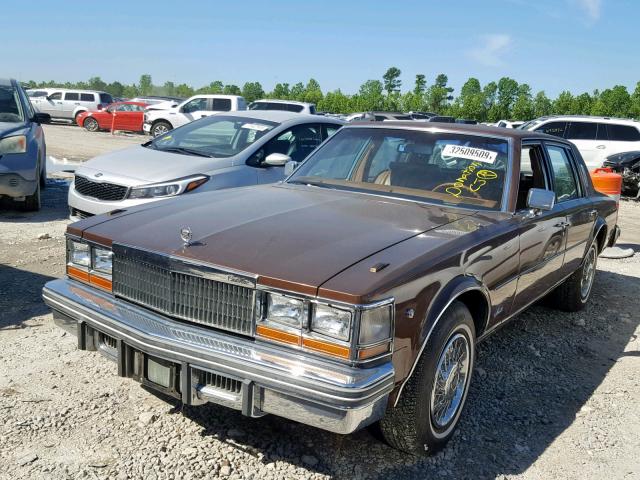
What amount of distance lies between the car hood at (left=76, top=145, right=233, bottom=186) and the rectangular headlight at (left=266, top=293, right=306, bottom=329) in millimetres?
4250

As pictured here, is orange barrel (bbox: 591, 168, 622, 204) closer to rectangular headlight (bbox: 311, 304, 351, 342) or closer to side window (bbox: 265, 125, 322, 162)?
side window (bbox: 265, 125, 322, 162)

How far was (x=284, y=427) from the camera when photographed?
345 centimetres

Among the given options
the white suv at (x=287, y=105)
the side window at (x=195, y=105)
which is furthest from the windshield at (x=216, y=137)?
the side window at (x=195, y=105)

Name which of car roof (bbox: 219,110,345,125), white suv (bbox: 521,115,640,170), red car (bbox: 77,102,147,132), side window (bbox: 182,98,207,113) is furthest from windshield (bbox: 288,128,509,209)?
red car (bbox: 77,102,147,132)

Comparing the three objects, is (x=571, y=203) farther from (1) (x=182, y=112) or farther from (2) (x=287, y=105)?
(1) (x=182, y=112)

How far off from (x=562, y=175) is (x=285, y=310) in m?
3.34

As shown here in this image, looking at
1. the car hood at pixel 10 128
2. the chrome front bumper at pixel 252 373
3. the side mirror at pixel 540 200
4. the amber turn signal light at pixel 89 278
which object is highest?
the side mirror at pixel 540 200

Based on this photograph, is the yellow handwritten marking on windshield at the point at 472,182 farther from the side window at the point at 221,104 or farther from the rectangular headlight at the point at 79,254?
the side window at the point at 221,104

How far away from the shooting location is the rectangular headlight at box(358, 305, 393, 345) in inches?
104

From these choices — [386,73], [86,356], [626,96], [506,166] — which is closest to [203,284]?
[86,356]

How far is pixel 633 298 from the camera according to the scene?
21.5ft

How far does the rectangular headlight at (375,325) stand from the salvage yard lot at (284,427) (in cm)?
79

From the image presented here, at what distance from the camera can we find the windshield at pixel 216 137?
295 inches

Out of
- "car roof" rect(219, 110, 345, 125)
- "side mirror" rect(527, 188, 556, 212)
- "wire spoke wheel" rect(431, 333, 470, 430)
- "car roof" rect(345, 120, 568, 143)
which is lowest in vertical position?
"wire spoke wheel" rect(431, 333, 470, 430)
